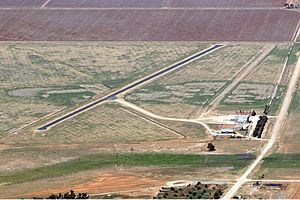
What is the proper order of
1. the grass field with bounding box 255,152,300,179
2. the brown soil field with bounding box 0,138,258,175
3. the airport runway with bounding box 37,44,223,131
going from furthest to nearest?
the airport runway with bounding box 37,44,223,131 → the brown soil field with bounding box 0,138,258,175 → the grass field with bounding box 255,152,300,179

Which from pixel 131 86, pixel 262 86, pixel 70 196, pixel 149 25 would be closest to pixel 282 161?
pixel 70 196

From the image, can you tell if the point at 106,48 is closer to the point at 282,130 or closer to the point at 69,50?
the point at 69,50

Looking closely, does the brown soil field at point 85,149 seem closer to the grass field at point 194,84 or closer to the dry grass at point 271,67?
the grass field at point 194,84

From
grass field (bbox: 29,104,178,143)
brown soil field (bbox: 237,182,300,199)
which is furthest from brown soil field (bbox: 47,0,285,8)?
brown soil field (bbox: 237,182,300,199)

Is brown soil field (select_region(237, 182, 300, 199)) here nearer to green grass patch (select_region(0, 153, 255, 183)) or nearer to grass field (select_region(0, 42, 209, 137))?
green grass patch (select_region(0, 153, 255, 183))

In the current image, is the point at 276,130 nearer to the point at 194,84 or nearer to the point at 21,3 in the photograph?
the point at 194,84

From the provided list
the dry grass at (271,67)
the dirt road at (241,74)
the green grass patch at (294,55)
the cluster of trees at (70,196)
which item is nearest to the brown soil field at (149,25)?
the green grass patch at (294,55)
